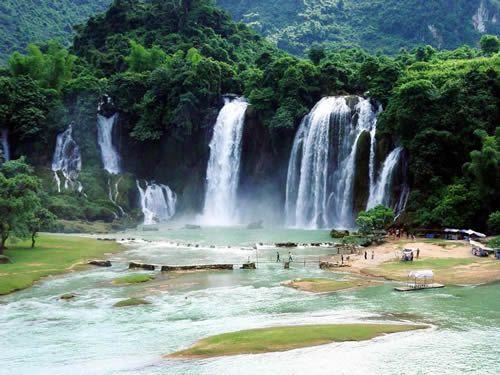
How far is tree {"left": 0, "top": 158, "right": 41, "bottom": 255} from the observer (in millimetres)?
43781

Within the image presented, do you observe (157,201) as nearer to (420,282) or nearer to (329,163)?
(329,163)

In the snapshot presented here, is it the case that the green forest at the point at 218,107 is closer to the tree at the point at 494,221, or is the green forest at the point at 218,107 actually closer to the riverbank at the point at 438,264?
the tree at the point at 494,221

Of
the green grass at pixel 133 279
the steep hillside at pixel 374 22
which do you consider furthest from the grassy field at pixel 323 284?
the steep hillside at pixel 374 22

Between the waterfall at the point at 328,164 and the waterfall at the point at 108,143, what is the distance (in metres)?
27.3

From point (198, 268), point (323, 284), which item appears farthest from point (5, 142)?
point (323, 284)

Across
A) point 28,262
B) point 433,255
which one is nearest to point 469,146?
point 433,255

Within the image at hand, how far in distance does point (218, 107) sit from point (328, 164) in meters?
21.3

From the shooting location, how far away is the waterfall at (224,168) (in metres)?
80.6

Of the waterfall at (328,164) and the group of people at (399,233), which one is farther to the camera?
the waterfall at (328,164)

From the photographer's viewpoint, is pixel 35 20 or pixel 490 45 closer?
pixel 490 45

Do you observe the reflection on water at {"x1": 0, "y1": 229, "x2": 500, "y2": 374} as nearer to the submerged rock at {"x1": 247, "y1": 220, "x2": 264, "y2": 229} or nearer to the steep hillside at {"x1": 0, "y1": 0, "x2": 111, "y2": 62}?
the submerged rock at {"x1": 247, "y1": 220, "x2": 264, "y2": 229}

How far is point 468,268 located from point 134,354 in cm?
2231

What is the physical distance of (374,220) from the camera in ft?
170

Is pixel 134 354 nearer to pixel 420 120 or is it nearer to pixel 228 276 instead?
pixel 228 276
